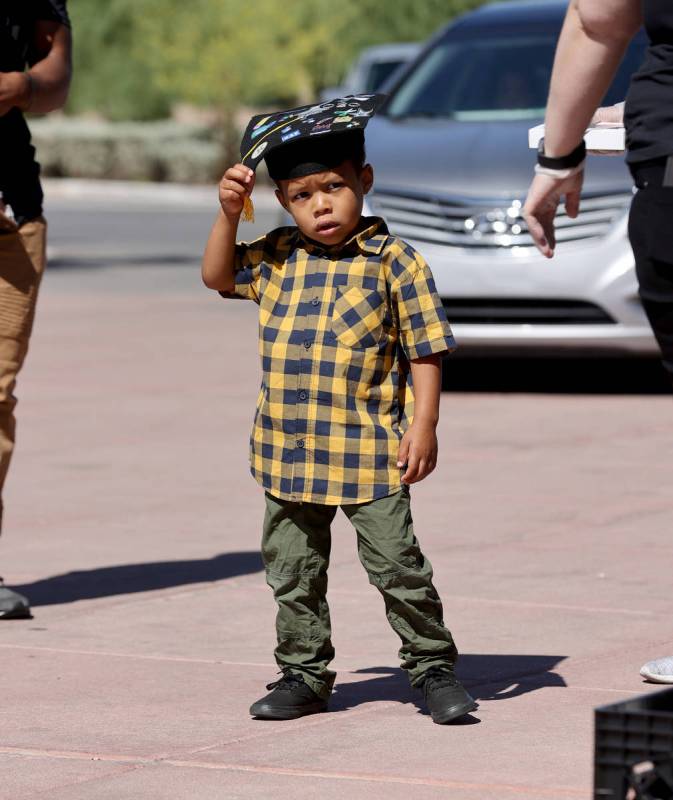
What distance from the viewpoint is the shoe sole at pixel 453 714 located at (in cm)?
462

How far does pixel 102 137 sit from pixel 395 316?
46.2 meters

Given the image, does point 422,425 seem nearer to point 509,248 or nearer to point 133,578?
point 133,578

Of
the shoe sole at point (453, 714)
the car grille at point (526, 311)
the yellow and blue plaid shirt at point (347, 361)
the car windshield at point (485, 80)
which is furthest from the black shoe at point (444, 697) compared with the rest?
the car windshield at point (485, 80)

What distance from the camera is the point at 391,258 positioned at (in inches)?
185

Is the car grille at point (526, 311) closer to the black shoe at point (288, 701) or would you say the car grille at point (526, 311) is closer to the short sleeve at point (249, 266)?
the short sleeve at point (249, 266)

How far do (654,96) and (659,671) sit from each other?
1.68 metres

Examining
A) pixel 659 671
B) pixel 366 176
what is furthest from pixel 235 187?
pixel 659 671

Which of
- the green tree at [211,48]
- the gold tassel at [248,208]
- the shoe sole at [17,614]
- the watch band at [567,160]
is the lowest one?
the shoe sole at [17,614]

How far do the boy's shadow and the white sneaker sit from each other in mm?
214

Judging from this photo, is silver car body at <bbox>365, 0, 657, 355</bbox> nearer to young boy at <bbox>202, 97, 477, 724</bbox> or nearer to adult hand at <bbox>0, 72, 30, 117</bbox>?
adult hand at <bbox>0, 72, 30, 117</bbox>

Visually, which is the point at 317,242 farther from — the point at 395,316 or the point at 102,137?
the point at 102,137

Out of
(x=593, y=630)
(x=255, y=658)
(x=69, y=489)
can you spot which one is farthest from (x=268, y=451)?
(x=69, y=489)

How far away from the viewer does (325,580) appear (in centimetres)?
485

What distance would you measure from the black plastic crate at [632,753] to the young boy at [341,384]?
133 cm
